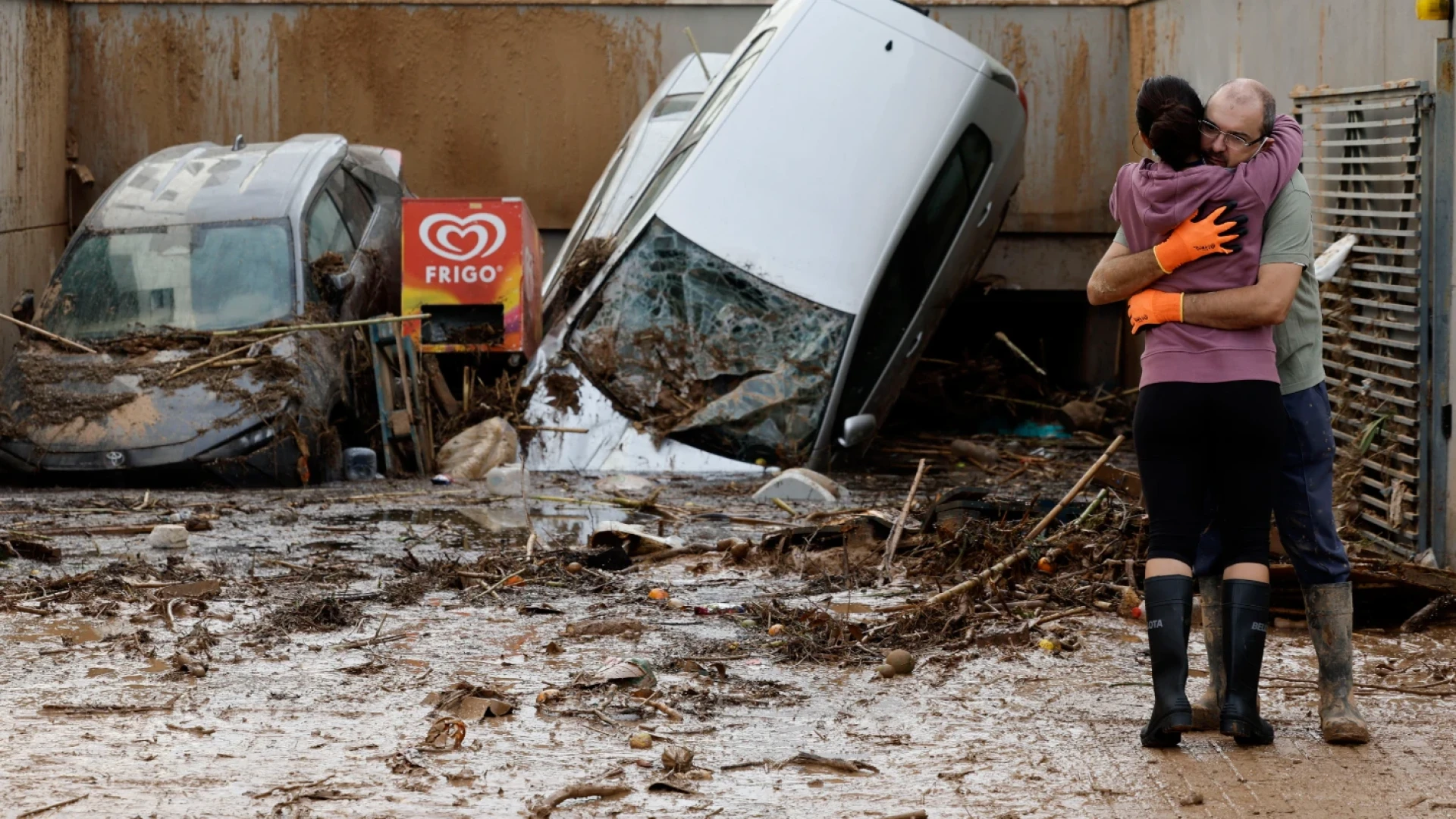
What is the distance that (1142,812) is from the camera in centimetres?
372

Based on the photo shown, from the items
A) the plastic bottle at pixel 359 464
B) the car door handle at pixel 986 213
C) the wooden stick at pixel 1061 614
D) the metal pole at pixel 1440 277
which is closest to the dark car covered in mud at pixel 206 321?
the plastic bottle at pixel 359 464

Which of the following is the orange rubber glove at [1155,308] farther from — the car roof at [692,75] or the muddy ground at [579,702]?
the car roof at [692,75]

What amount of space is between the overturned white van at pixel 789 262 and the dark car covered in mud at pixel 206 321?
137 cm

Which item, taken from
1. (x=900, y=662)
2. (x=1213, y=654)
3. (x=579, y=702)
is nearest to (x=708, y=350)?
(x=900, y=662)

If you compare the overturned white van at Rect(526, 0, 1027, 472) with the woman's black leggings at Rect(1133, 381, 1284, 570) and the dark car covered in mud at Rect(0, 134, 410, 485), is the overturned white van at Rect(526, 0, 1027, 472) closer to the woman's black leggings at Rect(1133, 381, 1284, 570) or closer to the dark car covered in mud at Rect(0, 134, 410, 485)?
the dark car covered in mud at Rect(0, 134, 410, 485)

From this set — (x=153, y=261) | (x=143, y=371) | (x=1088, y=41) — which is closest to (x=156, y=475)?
(x=143, y=371)

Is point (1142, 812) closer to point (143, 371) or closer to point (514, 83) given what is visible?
point (143, 371)

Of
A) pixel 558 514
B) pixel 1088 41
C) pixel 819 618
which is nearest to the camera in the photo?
pixel 819 618

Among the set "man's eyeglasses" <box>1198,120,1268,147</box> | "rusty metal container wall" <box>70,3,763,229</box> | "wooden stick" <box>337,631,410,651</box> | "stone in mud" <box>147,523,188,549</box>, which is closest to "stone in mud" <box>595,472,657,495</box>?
"stone in mud" <box>147,523,188,549</box>

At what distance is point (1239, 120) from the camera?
13.5 ft

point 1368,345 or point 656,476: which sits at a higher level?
point 1368,345

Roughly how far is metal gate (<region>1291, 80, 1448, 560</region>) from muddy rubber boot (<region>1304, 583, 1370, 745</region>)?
2618 millimetres

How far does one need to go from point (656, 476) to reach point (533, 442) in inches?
35.1

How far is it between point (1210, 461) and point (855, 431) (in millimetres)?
5479
